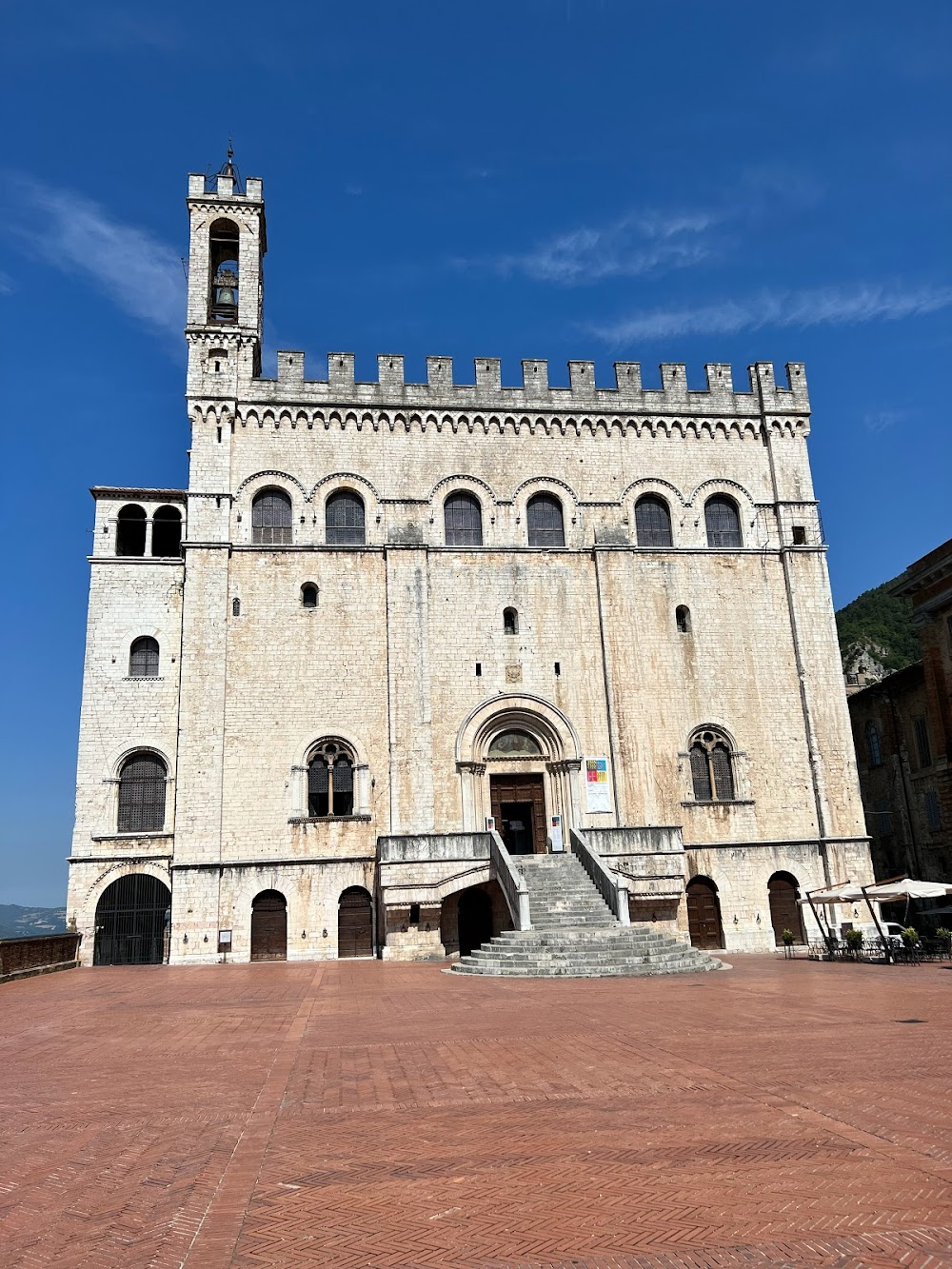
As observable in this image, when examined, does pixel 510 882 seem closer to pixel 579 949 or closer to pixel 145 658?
pixel 579 949

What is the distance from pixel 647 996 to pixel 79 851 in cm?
1900

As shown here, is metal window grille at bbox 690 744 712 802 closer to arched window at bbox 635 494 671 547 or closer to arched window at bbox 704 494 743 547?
arched window at bbox 635 494 671 547

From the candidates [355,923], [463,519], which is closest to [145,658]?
[355,923]

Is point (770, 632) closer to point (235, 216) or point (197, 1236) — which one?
point (235, 216)

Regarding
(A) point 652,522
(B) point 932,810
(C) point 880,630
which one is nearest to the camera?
(A) point 652,522

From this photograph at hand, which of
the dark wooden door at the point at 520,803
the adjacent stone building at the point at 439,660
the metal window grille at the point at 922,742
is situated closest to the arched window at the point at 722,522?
the adjacent stone building at the point at 439,660

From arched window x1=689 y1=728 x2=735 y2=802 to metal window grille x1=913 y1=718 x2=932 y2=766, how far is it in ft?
31.1

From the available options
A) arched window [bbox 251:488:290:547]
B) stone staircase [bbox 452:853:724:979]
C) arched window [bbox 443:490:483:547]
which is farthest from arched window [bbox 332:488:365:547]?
stone staircase [bbox 452:853:724:979]

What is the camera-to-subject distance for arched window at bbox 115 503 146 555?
105 ft

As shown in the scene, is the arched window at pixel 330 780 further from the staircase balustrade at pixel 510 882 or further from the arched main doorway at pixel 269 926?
the staircase balustrade at pixel 510 882

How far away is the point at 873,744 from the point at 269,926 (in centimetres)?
2528

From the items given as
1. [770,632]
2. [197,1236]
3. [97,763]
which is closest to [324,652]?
[97,763]

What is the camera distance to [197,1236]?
5.95 metres

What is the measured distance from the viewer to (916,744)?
119 ft
